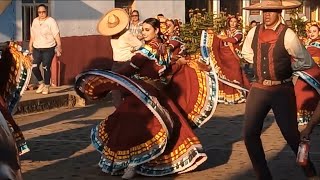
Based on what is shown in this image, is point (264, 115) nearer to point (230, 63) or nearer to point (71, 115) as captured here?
point (71, 115)

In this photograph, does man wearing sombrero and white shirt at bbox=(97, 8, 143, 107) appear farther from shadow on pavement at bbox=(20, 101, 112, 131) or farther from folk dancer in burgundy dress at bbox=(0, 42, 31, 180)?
folk dancer in burgundy dress at bbox=(0, 42, 31, 180)

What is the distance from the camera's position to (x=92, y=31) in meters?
23.5

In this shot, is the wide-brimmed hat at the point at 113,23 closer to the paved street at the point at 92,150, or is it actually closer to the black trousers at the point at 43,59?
the paved street at the point at 92,150

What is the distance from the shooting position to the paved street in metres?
9.69

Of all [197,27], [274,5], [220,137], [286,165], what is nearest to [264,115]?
[274,5]

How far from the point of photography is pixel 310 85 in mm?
13828

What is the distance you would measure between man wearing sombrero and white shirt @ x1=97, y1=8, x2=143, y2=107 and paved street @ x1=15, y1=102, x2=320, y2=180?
1009mm

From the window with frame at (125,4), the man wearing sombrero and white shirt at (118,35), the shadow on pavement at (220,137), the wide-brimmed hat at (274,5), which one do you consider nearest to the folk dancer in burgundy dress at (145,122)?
the shadow on pavement at (220,137)

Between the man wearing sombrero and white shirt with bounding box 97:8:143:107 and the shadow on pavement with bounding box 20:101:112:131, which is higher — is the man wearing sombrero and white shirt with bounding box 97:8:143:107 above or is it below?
above

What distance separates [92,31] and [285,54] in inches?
604

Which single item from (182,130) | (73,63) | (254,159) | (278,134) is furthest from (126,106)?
(73,63)

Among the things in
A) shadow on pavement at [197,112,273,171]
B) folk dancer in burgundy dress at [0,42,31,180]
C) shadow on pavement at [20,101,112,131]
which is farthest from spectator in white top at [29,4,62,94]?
folk dancer in burgundy dress at [0,42,31,180]

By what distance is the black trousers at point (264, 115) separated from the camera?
27.8 feet

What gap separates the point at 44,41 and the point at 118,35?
16.8ft
